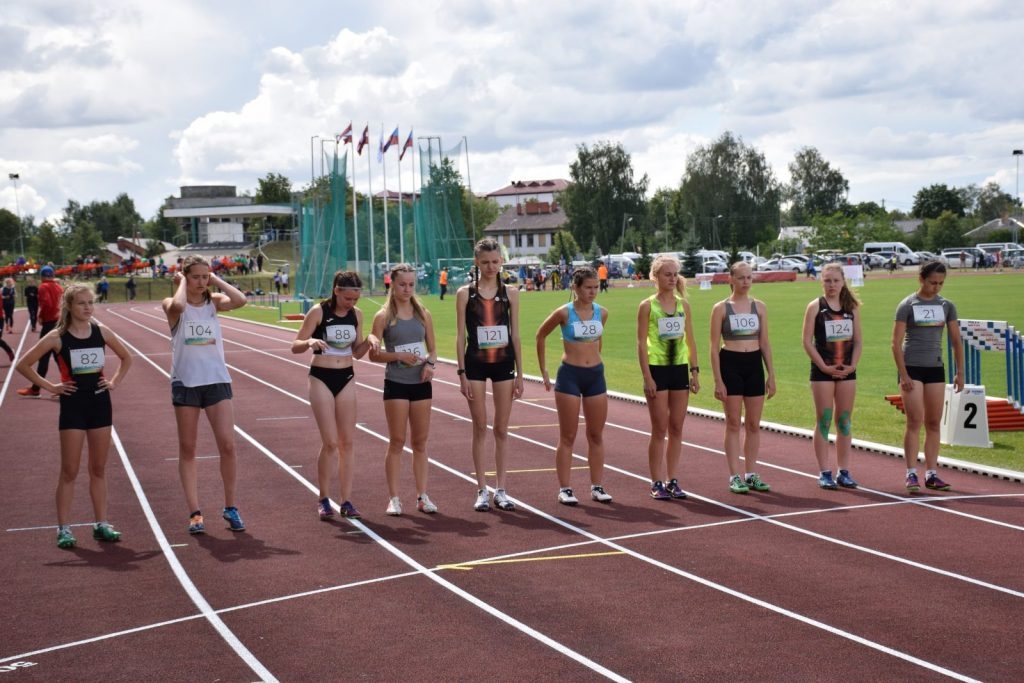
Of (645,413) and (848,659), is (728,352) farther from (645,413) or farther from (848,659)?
(645,413)

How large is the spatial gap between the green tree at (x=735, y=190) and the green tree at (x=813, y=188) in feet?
60.5

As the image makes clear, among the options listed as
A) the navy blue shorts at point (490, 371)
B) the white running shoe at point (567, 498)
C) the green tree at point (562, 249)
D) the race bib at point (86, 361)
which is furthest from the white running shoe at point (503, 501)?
the green tree at point (562, 249)

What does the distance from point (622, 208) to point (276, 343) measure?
3169 inches

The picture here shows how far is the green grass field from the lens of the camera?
12953 mm

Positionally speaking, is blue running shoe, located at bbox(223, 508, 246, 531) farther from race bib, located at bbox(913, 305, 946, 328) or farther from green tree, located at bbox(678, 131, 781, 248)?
green tree, located at bbox(678, 131, 781, 248)

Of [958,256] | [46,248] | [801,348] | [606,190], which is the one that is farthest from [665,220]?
[801,348]

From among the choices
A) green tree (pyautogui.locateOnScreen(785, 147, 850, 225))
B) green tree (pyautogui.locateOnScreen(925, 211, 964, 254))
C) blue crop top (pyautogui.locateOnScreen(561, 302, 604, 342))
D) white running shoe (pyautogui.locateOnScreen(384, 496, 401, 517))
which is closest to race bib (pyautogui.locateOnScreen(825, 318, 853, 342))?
blue crop top (pyautogui.locateOnScreen(561, 302, 604, 342))

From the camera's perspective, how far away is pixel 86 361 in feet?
26.6

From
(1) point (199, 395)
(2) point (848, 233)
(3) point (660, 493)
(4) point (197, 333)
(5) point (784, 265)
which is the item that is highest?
(2) point (848, 233)

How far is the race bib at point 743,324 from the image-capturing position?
9438 mm

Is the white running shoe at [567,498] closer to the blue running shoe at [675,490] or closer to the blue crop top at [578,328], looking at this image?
the blue running shoe at [675,490]

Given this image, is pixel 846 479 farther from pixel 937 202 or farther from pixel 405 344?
pixel 937 202

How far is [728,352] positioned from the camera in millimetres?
9516

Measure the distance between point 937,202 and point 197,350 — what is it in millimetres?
151786
